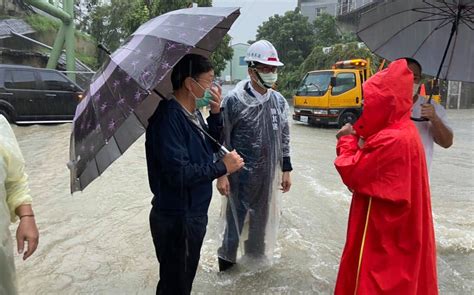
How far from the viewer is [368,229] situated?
2143mm

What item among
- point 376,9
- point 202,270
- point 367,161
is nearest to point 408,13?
point 376,9

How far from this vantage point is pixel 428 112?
9.21ft

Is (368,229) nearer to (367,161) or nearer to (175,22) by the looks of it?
(367,161)

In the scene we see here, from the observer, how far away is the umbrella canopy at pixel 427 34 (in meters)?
3.20

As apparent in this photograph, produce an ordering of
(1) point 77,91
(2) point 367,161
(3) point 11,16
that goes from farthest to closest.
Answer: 1. (3) point 11,16
2. (1) point 77,91
3. (2) point 367,161

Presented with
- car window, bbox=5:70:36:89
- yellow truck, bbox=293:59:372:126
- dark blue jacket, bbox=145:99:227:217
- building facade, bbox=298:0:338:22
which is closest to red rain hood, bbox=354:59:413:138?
dark blue jacket, bbox=145:99:227:217

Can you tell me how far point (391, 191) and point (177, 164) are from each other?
98cm

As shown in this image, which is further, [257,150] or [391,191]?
[257,150]

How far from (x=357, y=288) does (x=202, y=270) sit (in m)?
1.78

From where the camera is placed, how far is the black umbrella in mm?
3201

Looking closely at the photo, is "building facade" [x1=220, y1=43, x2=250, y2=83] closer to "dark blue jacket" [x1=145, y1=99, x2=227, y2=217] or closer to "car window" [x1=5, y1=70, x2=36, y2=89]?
"dark blue jacket" [x1=145, y1=99, x2=227, y2=217]

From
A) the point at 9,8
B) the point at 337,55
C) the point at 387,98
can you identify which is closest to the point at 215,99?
the point at 387,98

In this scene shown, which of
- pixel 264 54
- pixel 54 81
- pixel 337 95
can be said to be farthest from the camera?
pixel 337 95

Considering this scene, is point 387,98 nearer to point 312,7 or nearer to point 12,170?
point 12,170
